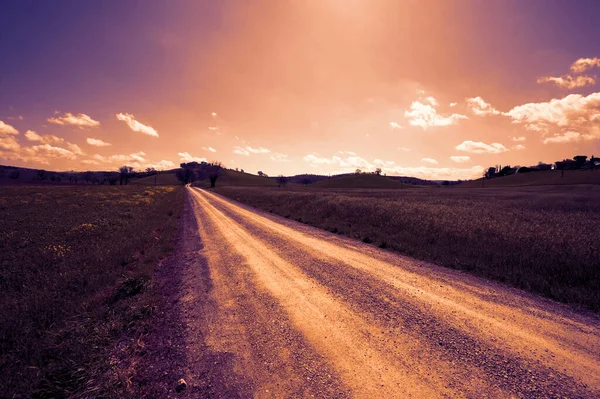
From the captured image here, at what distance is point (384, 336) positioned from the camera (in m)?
4.82

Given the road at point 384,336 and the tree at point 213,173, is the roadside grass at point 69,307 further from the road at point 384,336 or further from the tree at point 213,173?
the tree at point 213,173

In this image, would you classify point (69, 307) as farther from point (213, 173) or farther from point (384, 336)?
point (213, 173)

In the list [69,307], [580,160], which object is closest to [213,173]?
[69,307]

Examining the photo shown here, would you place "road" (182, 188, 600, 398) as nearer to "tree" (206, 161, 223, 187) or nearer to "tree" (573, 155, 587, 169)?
"tree" (206, 161, 223, 187)

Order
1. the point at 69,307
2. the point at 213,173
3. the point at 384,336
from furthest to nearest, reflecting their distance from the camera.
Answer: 1. the point at 213,173
2. the point at 69,307
3. the point at 384,336

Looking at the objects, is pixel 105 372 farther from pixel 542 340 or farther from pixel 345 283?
pixel 542 340

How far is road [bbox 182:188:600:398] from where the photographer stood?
3.58m

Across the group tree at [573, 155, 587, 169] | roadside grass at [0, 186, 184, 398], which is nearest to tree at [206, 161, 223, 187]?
roadside grass at [0, 186, 184, 398]

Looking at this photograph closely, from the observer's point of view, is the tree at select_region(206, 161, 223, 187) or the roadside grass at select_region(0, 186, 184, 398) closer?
the roadside grass at select_region(0, 186, 184, 398)

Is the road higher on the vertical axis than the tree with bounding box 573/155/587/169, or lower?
lower

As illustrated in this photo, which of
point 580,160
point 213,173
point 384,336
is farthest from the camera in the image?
point 580,160

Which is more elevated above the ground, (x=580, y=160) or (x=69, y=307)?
(x=580, y=160)

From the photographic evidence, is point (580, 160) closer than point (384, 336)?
No

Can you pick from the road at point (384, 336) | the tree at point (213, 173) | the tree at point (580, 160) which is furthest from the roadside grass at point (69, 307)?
the tree at point (580, 160)
